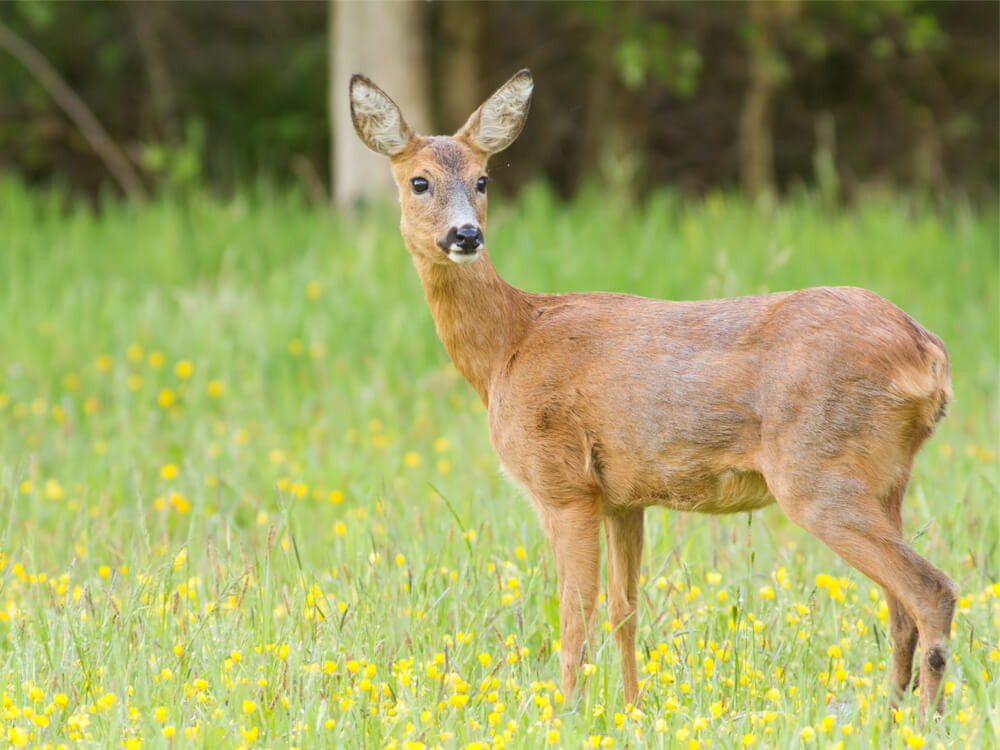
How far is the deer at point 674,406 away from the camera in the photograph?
11.6ft

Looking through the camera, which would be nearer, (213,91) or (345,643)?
(345,643)

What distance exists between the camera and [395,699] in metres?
3.76

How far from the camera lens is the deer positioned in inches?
139

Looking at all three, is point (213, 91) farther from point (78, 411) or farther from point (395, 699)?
point (395, 699)

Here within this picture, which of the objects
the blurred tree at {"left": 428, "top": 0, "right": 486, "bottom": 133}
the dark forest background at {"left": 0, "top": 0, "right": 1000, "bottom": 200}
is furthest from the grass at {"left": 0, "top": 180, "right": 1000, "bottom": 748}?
the dark forest background at {"left": 0, "top": 0, "right": 1000, "bottom": 200}

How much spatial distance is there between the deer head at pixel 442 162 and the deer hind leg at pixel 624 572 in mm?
922

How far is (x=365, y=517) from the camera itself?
15.6ft

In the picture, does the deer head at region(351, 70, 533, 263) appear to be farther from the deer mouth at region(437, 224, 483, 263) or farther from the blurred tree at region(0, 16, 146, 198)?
the blurred tree at region(0, 16, 146, 198)

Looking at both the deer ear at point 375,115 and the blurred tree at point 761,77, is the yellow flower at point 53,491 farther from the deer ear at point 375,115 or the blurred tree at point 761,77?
the blurred tree at point 761,77

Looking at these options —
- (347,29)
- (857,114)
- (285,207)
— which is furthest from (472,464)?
(857,114)

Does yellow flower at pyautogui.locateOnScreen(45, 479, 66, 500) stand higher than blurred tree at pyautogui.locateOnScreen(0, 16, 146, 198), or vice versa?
blurred tree at pyautogui.locateOnScreen(0, 16, 146, 198)

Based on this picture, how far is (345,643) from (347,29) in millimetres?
8155

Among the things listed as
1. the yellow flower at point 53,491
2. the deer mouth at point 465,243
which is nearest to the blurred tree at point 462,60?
the yellow flower at point 53,491

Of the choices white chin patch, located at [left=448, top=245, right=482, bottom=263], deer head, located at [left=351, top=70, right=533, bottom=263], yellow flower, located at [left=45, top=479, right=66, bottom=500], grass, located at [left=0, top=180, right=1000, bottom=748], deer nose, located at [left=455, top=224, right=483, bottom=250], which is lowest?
yellow flower, located at [left=45, top=479, right=66, bottom=500]
